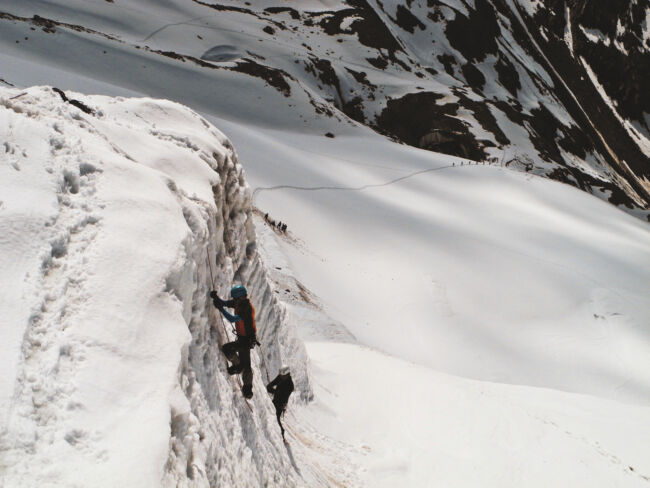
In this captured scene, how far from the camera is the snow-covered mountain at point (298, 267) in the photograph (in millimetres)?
3350

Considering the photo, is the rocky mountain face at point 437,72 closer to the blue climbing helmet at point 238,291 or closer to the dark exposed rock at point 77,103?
the dark exposed rock at point 77,103

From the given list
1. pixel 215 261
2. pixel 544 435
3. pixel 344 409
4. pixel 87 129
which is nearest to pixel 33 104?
pixel 87 129

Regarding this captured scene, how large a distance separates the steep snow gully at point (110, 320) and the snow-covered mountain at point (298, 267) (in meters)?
0.02

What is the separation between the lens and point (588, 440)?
38.8 ft

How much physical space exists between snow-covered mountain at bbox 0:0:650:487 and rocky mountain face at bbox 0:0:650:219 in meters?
0.47

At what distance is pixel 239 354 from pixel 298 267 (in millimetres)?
13543

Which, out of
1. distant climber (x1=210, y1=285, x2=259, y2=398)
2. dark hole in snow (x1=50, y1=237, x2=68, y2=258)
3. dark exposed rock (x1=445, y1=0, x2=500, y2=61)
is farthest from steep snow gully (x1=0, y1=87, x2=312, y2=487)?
dark exposed rock (x1=445, y1=0, x2=500, y2=61)

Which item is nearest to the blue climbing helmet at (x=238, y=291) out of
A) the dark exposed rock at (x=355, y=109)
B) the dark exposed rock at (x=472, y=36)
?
the dark exposed rock at (x=355, y=109)

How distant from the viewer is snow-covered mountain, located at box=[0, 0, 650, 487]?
11.0 feet

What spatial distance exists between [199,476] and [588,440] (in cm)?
1181

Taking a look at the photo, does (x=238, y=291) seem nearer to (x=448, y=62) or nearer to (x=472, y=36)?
(x=448, y=62)

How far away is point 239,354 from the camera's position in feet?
17.6

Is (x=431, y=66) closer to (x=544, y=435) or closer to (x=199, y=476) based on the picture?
(x=544, y=435)

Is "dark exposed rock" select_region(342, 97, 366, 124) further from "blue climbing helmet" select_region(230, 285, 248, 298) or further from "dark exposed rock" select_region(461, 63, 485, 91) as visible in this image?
"blue climbing helmet" select_region(230, 285, 248, 298)
